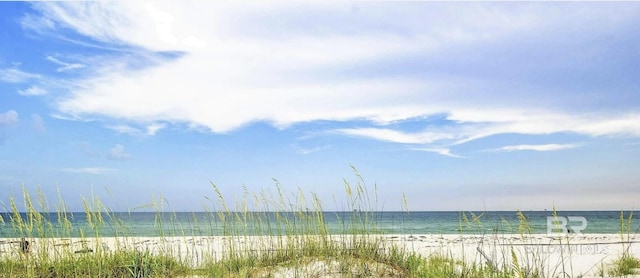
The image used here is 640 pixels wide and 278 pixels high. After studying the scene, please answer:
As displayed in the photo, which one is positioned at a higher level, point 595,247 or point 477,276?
point 477,276

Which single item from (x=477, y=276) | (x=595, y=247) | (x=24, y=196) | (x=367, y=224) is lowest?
(x=595, y=247)

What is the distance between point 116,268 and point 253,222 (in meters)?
1.55

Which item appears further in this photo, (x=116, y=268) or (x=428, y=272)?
(x=116, y=268)

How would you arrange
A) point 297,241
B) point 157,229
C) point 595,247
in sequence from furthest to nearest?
point 595,247 → point 157,229 → point 297,241

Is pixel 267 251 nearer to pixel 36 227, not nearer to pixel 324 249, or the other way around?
pixel 324 249

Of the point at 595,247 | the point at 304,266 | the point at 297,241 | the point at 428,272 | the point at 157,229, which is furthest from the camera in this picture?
the point at 595,247

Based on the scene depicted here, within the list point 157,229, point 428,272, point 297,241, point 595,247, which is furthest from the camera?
point 595,247

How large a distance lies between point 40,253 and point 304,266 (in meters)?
2.82

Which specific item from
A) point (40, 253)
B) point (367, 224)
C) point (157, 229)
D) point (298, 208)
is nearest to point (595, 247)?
point (367, 224)

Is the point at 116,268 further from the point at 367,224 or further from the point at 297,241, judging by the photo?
the point at 367,224

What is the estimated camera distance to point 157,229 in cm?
633

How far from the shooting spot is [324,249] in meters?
5.55

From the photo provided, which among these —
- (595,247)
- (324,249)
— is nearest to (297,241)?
(324,249)

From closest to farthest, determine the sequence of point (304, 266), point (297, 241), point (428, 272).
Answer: point (428, 272)
point (304, 266)
point (297, 241)
